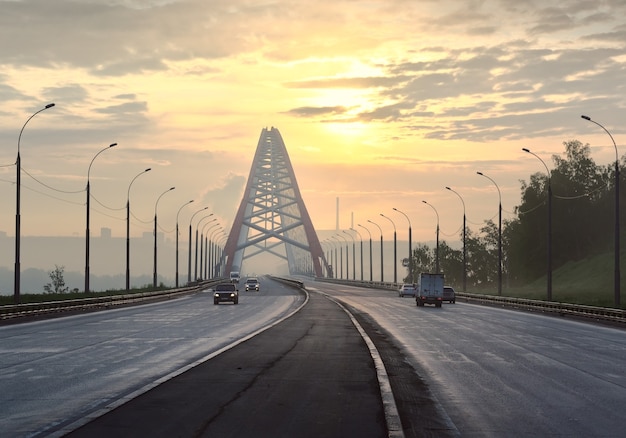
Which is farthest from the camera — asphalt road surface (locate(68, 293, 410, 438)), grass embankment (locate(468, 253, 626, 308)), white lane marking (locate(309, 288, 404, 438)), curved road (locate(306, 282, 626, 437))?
grass embankment (locate(468, 253, 626, 308))

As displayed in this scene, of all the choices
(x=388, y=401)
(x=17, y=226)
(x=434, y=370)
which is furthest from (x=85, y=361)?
(x=17, y=226)

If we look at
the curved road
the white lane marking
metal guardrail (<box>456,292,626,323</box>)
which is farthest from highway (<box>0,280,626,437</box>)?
metal guardrail (<box>456,292,626,323</box>)

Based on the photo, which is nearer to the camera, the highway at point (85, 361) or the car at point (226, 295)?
the highway at point (85, 361)

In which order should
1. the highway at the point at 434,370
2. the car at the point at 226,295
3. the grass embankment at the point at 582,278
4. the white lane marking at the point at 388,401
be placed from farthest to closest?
the grass embankment at the point at 582,278, the car at the point at 226,295, the highway at the point at 434,370, the white lane marking at the point at 388,401

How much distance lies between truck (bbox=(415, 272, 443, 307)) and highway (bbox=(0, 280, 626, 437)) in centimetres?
3144

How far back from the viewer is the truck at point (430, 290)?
2741 inches

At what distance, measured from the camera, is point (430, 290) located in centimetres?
7031

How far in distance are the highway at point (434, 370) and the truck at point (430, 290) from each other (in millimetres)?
31439

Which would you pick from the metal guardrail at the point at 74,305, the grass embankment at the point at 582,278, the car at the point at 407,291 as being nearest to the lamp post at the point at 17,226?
the metal guardrail at the point at 74,305

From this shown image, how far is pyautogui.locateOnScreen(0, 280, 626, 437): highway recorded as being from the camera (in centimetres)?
1250

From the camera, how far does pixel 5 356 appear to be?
73.8 feet

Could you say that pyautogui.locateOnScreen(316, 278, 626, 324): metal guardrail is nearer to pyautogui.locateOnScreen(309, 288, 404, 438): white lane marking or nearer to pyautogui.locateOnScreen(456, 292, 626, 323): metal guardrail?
pyautogui.locateOnScreen(456, 292, 626, 323): metal guardrail

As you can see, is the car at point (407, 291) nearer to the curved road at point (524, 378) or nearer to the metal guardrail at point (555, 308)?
the metal guardrail at point (555, 308)

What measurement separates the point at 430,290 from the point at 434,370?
2012 inches
